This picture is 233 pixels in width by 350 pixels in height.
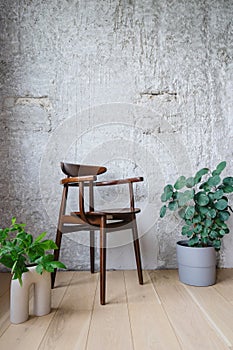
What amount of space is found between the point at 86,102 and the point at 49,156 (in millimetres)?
471

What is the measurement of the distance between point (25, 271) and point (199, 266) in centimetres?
97

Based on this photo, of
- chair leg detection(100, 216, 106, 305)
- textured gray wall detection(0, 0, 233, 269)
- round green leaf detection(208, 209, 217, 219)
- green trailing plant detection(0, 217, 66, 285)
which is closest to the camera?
green trailing plant detection(0, 217, 66, 285)

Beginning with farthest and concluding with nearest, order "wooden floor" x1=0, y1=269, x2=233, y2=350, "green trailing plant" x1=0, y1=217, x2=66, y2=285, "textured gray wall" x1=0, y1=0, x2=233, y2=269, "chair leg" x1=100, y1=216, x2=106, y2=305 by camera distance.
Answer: "textured gray wall" x1=0, y1=0, x2=233, y2=269 < "chair leg" x1=100, y1=216, x2=106, y2=305 < "green trailing plant" x1=0, y1=217, x2=66, y2=285 < "wooden floor" x1=0, y1=269, x2=233, y2=350

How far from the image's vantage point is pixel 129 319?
45.7 inches

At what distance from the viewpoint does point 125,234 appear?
193 centimetres

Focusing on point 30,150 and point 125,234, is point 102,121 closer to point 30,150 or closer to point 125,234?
point 30,150

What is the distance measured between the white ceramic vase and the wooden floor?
0.03 meters

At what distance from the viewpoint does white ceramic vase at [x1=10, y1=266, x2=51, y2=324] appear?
1.14m

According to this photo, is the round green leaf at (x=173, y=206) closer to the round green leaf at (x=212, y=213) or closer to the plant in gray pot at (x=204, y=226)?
the plant in gray pot at (x=204, y=226)

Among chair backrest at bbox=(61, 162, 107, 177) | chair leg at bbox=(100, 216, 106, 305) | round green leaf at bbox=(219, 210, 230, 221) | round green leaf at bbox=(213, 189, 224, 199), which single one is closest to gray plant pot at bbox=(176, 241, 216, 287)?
round green leaf at bbox=(219, 210, 230, 221)

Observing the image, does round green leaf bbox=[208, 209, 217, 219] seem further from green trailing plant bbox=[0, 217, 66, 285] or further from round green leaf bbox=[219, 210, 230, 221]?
green trailing plant bbox=[0, 217, 66, 285]

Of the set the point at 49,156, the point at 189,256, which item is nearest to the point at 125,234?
the point at 189,256

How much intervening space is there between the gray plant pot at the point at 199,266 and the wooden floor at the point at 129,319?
46 millimetres

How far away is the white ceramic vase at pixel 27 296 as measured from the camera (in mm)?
1144
